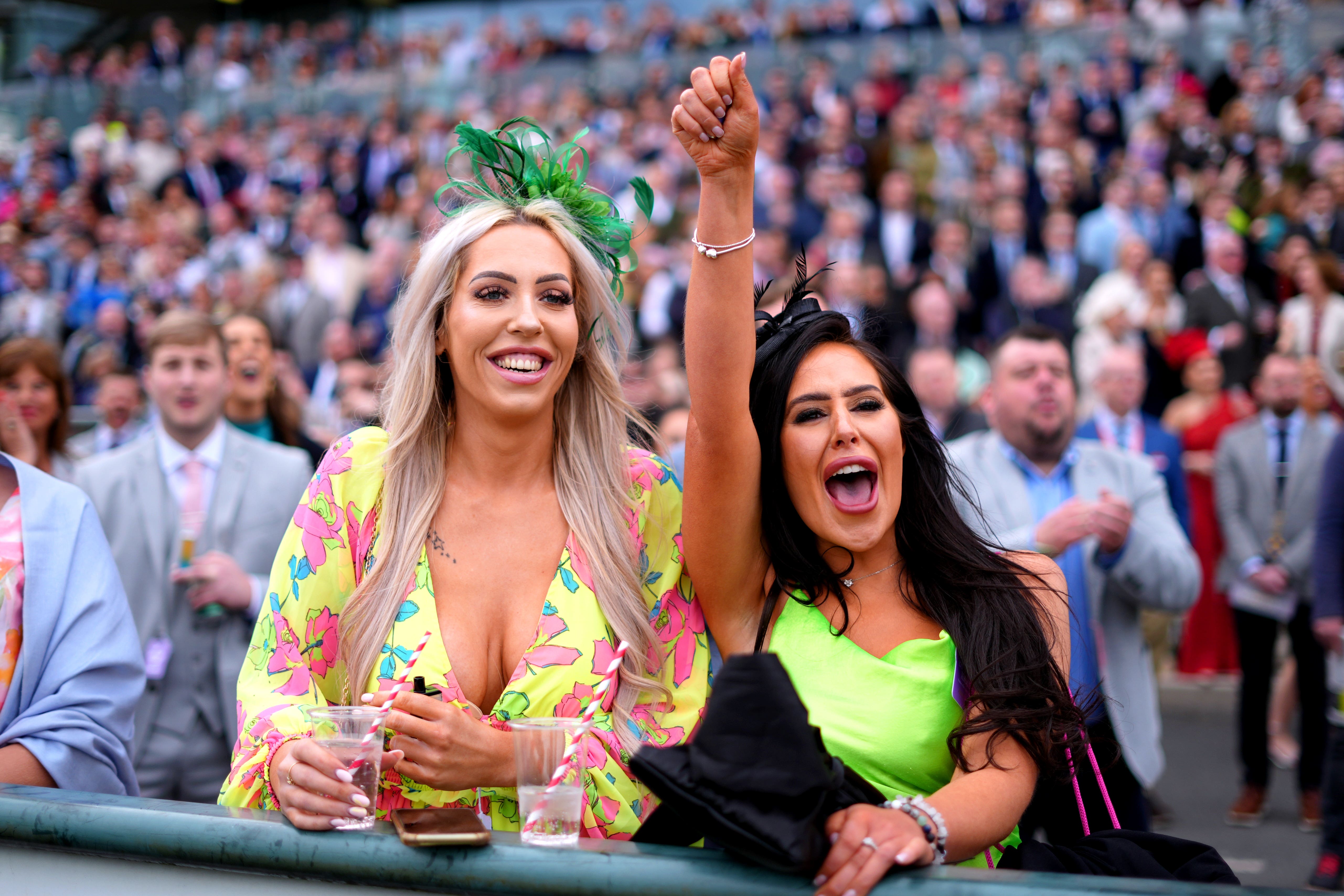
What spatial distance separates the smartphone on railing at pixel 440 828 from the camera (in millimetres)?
1808

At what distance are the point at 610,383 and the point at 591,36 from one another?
16292 millimetres

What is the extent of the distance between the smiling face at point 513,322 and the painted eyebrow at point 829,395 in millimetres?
493

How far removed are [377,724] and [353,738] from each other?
0.05m

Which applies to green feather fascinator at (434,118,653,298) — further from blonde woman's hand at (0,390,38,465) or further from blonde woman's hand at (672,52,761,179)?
blonde woman's hand at (0,390,38,465)

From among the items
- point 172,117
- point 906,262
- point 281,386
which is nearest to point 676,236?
point 906,262

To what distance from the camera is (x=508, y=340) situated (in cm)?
253

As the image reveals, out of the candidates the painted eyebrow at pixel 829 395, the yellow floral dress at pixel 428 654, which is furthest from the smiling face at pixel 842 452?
the yellow floral dress at pixel 428 654

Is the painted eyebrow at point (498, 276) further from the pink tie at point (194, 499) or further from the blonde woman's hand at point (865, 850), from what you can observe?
the pink tie at point (194, 499)

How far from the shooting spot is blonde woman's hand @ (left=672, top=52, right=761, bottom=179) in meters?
2.22

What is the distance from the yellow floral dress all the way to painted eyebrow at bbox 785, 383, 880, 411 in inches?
15.7

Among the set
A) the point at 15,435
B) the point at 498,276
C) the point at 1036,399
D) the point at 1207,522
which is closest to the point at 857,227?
the point at 1207,522

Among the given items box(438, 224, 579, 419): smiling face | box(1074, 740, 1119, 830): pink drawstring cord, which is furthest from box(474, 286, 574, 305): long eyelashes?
box(1074, 740, 1119, 830): pink drawstring cord

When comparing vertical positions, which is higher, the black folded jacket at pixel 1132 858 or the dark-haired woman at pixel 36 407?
the dark-haired woman at pixel 36 407

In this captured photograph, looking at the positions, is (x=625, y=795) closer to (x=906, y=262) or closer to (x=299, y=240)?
(x=906, y=262)
